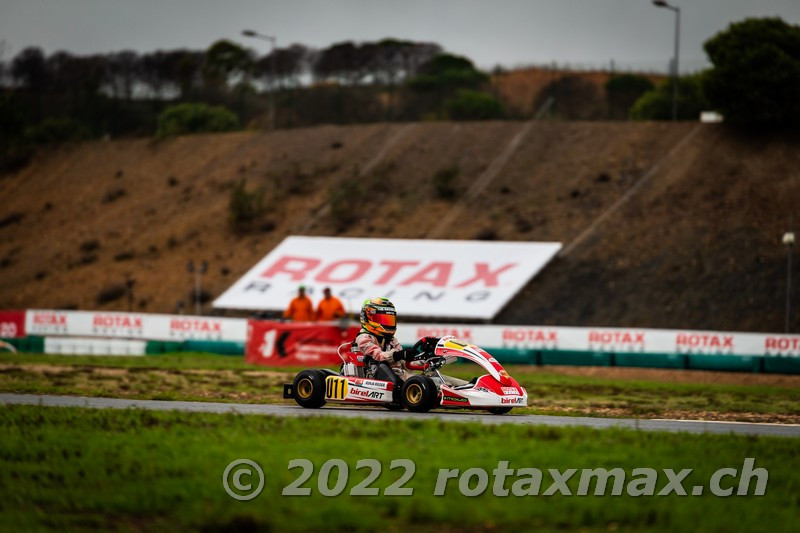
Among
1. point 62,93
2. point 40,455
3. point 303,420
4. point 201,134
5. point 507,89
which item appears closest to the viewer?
point 40,455

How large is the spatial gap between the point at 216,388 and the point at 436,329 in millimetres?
14302

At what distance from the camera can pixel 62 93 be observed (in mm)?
91688

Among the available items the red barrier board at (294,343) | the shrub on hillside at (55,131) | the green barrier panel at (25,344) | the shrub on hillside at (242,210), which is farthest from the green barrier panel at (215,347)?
the shrub on hillside at (55,131)

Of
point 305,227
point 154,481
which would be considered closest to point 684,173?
point 305,227

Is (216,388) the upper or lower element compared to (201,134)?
lower

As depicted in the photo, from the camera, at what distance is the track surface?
13.9m

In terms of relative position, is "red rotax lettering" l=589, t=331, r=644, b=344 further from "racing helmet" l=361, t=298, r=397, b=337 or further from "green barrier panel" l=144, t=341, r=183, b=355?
"racing helmet" l=361, t=298, r=397, b=337

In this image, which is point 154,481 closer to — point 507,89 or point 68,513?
point 68,513

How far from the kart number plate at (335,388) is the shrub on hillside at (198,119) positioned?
63.9 meters

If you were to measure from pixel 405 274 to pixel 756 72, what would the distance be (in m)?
19.6

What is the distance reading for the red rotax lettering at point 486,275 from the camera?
4494 cm

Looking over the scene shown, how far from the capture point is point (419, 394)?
15336 mm

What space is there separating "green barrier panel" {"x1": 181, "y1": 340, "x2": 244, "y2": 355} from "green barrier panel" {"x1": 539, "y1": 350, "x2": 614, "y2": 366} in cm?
1009

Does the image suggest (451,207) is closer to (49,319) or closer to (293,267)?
(293,267)
